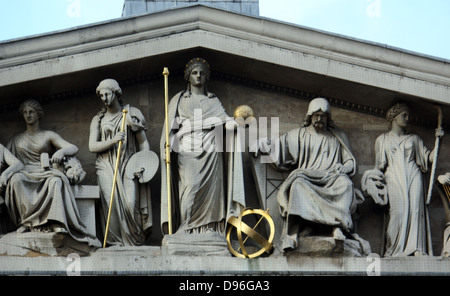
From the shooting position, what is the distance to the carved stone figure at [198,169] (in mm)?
23078

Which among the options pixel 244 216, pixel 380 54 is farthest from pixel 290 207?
pixel 380 54

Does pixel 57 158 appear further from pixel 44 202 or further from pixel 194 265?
pixel 194 265

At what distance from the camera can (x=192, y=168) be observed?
23250 millimetres

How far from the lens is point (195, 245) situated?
2277 cm

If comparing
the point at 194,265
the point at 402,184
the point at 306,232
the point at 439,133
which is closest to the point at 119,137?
the point at 194,265

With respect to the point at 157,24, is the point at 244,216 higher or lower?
lower

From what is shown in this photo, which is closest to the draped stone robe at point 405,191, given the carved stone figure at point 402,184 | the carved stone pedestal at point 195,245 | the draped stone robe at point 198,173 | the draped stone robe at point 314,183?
the carved stone figure at point 402,184

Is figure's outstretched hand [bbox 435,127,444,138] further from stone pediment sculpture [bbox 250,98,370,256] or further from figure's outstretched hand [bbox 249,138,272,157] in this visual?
figure's outstretched hand [bbox 249,138,272,157]

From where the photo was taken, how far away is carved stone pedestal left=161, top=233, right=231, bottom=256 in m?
22.7

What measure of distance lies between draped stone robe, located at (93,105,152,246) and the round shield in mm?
76

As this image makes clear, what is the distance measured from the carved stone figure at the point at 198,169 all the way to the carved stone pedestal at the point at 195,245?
16 centimetres

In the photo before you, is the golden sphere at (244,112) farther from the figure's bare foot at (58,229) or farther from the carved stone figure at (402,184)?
the figure's bare foot at (58,229)

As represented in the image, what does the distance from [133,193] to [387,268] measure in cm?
368

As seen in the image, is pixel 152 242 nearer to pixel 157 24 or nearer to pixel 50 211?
pixel 50 211
